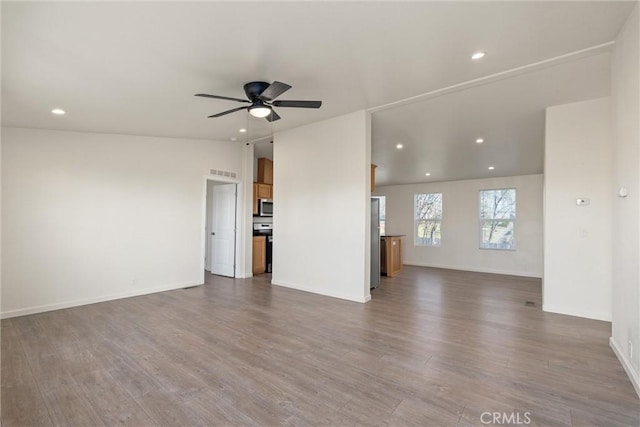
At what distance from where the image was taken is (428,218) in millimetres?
9336

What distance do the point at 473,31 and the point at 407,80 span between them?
0.98 m

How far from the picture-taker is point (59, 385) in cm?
230

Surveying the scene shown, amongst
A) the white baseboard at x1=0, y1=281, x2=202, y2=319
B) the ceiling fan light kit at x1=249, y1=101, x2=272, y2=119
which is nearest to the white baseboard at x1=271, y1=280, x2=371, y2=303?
the white baseboard at x1=0, y1=281, x2=202, y2=319

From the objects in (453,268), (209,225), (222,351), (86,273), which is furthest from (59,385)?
(453,268)

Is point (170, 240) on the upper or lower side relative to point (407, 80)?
lower

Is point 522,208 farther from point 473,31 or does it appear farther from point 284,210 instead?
point 473,31

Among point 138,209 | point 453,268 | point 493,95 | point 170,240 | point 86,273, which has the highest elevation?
point 493,95

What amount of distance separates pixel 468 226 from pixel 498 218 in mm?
768

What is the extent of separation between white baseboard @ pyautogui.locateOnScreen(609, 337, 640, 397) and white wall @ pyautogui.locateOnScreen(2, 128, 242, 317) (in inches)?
230

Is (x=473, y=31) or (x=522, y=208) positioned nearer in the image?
(x=473, y=31)

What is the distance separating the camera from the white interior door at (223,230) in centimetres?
651

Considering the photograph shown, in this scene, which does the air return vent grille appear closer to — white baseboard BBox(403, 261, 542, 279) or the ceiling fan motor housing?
the ceiling fan motor housing

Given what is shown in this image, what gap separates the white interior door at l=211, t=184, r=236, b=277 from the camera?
6.51 metres

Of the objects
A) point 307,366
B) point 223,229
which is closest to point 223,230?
point 223,229
